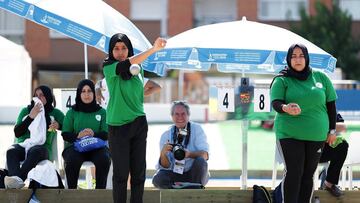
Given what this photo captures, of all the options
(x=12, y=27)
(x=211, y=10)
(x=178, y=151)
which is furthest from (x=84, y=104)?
(x=12, y=27)

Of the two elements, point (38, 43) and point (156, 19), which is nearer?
point (156, 19)

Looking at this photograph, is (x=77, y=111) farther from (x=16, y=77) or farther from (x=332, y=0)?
(x=332, y=0)

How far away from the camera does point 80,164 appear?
776 centimetres

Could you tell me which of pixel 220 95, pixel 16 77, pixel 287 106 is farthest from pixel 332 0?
pixel 287 106

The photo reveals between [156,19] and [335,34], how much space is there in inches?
357

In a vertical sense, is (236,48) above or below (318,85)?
above

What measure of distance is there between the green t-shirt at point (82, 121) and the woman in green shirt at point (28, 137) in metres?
0.14

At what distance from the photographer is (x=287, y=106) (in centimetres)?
623

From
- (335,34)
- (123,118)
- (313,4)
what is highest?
(313,4)

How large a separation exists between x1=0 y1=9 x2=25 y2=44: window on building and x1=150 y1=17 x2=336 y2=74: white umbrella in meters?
30.1

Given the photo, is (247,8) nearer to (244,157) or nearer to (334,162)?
(244,157)

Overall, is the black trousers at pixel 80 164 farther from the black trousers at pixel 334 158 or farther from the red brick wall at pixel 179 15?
the red brick wall at pixel 179 15

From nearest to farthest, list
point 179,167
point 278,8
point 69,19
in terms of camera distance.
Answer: point 179,167, point 69,19, point 278,8

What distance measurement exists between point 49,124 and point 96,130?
1.75 ft
